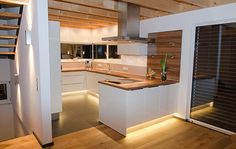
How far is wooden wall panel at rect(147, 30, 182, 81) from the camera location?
381cm

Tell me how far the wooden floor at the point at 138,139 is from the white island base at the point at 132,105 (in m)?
0.20

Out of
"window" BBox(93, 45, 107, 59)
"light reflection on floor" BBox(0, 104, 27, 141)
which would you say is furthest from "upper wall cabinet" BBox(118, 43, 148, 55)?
"light reflection on floor" BBox(0, 104, 27, 141)

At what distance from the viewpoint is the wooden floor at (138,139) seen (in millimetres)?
2748

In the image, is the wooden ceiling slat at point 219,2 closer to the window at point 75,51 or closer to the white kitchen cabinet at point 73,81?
the white kitchen cabinet at point 73,81

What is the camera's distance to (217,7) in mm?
3162

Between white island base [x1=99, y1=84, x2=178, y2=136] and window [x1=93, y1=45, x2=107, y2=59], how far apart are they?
3.07 metres

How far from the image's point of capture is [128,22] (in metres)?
3.47

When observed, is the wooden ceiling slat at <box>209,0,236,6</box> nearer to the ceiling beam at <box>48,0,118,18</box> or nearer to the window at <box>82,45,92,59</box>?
the ceiling beam at <box>48,0,118,18</box>

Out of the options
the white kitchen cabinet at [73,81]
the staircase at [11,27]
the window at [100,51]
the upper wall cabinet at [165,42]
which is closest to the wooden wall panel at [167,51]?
the upper wall cabinet at [165,42]

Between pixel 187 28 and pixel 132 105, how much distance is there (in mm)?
1934

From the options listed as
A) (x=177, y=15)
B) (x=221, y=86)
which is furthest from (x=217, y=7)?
(x=221, y=86)

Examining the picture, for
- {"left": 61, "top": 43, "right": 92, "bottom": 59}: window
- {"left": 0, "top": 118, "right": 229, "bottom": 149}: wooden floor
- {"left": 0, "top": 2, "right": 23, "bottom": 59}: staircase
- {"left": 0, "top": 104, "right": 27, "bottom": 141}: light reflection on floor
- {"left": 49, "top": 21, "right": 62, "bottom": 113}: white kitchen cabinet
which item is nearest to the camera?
{"left": 0, "top": 118, "right": 229, "bottom": 149}: wooden floor

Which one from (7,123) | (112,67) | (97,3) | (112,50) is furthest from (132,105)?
(7,123)

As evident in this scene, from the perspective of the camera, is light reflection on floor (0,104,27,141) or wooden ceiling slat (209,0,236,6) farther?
light reflection on floor (0,104,27,141)
